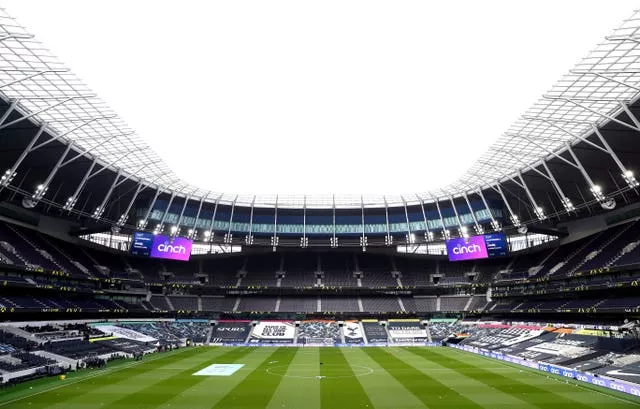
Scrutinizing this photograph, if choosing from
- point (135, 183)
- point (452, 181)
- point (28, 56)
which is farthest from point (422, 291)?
point (28, 56)

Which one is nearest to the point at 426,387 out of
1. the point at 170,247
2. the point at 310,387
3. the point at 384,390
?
the point at 384,390

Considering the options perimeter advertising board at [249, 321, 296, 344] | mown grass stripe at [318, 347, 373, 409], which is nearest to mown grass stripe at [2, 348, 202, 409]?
mown grass stripe at [318, 347, 373, 409]

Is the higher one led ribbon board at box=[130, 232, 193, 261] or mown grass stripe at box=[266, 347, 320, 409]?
led ribbon board at box=[130, 232, 193, 261]

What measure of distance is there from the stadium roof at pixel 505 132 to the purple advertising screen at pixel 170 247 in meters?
9.95

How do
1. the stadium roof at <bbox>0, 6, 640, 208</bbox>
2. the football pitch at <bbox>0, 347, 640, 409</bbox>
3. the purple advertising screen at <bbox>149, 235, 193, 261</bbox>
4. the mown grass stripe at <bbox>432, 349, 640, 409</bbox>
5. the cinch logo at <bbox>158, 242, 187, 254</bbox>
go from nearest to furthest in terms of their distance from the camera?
the mown grass stripe at <bbox>432, 349, 640, 409</bbox> < the football pitch at <bbox>0, 347, 640, 409</bbox> < the stadium roof at <bbox>0, 6, 640, 208</bbox> < the purple advertising screen at <bbox>149, 235, 193, 261</bbox> < the cinch logo at <bbox>158, 242, 187, 254</bbox>

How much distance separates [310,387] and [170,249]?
1777 inches

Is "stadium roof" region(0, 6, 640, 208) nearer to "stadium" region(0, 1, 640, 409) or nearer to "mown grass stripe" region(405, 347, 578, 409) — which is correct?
Result: "stadium" region(0, 1, 640, 409)

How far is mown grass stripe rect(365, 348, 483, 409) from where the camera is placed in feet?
84.5

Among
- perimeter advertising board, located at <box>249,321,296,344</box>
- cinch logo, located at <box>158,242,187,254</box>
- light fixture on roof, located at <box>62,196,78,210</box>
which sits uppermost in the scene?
light fixture on roof, located at <box>62,196,78,210</box>

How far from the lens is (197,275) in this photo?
8269 centimetres

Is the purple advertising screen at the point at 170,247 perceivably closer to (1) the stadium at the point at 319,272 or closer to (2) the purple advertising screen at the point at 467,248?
(1) the stadium at the point at 319,272

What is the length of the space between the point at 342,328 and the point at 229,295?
23585mm

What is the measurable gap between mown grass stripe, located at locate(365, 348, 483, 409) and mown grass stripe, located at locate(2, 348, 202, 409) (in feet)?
72.5

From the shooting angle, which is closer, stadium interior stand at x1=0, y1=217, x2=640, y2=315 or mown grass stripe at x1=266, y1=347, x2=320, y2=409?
mown grass stripe at x1=266, y1=347, x2=320, y2=409
